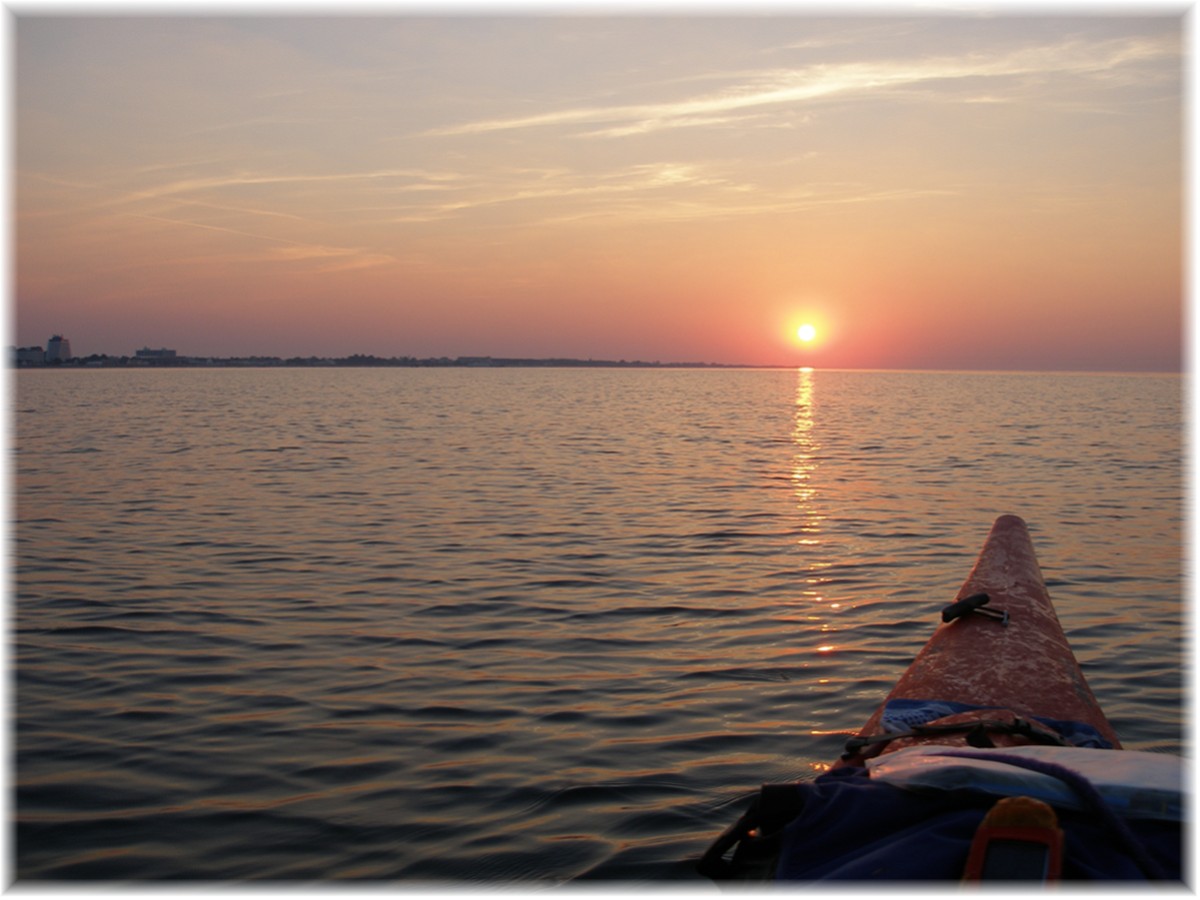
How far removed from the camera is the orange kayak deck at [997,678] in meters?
A: 4.91

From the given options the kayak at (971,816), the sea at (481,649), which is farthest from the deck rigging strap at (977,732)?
the sea at (481,649)

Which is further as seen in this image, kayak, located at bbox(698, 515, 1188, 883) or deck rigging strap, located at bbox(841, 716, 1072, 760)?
deck rigging strap, located at bbox(841, 716, 1072, 760)

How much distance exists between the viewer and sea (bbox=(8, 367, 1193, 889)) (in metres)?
5.24

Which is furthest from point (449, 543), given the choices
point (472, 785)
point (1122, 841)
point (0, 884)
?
point (1122, 841)

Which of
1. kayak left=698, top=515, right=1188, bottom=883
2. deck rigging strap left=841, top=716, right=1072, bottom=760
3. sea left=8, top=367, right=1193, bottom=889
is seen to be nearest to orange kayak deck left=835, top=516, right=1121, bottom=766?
deck rigging strap left=841, top=716, right=1072, bottom=760

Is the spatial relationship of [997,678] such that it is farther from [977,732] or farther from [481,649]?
[481,649]

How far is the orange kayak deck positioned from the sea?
0.89 m

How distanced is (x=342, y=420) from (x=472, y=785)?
1372 inches

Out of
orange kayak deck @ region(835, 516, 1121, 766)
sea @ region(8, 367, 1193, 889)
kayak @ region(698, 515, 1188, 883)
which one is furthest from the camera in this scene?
sea @ region(8, 367, 1193, 889)

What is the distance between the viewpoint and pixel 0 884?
4.64 meters

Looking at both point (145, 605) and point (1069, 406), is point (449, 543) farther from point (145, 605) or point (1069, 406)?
point (1069, 406)

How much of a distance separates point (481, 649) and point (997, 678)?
4313mm

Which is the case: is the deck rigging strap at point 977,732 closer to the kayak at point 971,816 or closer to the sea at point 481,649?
the kayak at point 971,816

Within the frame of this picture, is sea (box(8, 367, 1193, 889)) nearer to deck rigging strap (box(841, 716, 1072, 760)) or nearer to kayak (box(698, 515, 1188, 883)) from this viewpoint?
deck rigging strap (box(841, 716, 1072, 760))
